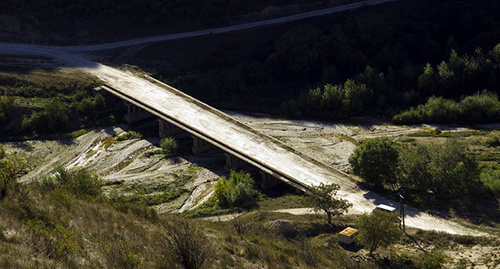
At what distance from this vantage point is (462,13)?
75.4 metres

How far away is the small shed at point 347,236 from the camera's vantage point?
34438 mm

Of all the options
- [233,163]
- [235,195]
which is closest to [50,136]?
[233,163]

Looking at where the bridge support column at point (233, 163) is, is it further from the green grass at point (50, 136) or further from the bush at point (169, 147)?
the green grass at point (50, 136)

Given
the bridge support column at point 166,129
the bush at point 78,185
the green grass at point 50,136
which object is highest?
the bush at point 78,185

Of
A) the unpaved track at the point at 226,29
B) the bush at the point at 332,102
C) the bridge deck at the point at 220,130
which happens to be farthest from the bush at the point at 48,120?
the bush at the point at 332,102

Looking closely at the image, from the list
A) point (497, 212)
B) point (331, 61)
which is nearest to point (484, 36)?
point (331, 61)

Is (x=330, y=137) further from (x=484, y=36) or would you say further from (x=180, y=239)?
(x=180, y=239)

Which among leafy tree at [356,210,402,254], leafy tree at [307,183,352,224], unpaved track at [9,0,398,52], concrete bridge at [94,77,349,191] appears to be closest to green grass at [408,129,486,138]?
concrete bridge at [94,77,349,191]

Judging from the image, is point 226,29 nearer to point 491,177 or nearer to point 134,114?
point 134,114

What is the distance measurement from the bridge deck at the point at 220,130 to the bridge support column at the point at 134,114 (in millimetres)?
992

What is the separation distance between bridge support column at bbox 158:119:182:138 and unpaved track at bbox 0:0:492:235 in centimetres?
132

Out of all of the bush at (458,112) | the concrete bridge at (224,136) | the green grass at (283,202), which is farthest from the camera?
→ the bush at (458,112)

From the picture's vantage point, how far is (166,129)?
59.3 m

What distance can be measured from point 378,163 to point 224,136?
1763 centimetres
